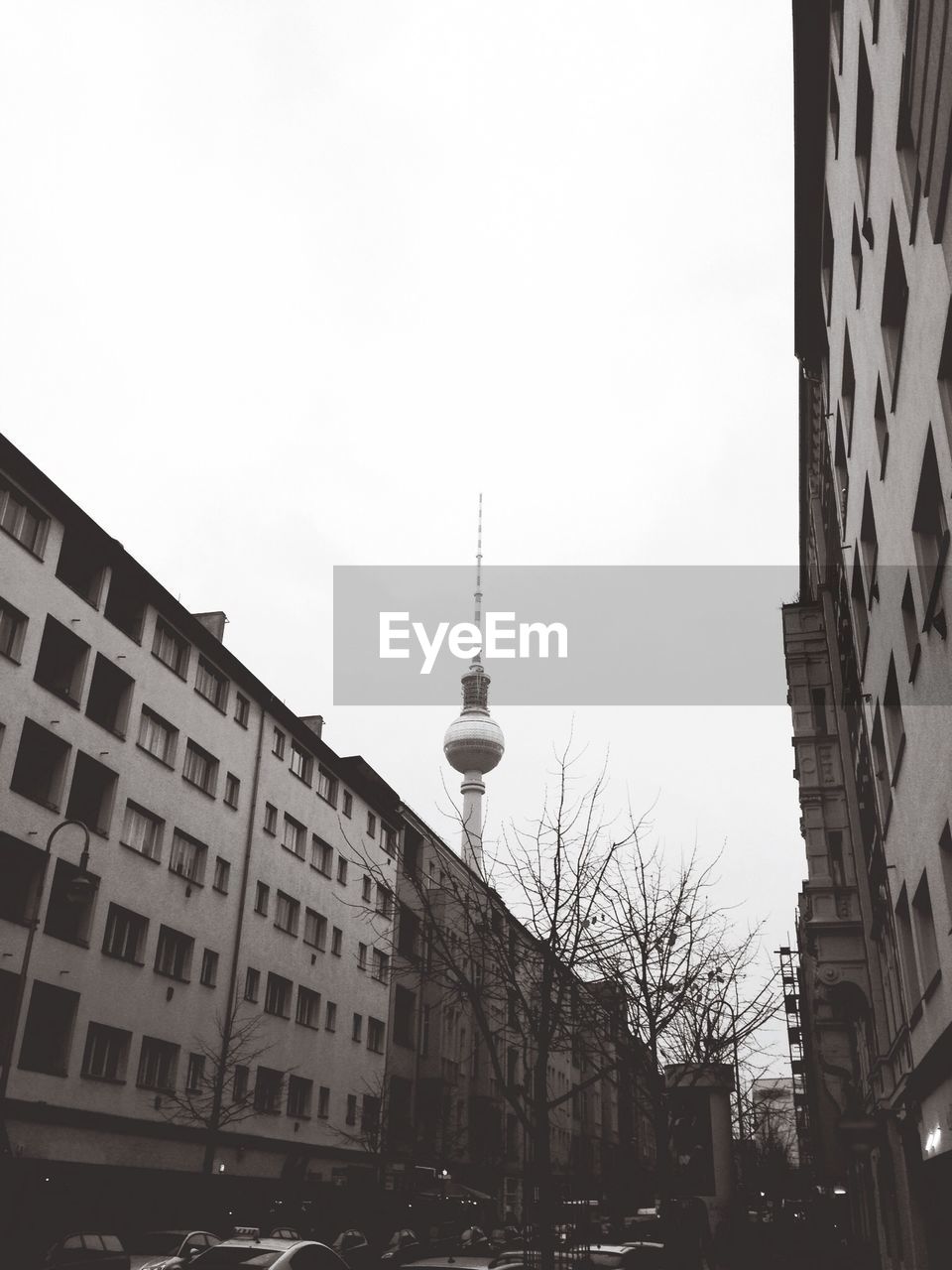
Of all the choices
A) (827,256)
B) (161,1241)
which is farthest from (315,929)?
(827,256)

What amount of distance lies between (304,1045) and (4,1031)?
64.7 feet

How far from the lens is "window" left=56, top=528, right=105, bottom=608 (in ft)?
110

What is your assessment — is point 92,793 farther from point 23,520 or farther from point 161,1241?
point 161,1241

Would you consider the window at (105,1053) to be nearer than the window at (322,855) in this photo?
Yes

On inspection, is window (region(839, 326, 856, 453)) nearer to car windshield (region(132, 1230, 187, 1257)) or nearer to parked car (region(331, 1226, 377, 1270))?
car windshield (region(132, 1230, 187, 1257))

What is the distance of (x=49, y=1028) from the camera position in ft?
98.3

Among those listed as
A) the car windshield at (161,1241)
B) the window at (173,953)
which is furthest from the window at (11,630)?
the car windshield at (161,1241)

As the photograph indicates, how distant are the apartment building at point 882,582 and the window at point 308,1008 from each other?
22.9 metres

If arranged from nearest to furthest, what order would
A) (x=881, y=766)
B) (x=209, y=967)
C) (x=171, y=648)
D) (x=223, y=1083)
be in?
(x=881, y=766)
(x=223, y=1083)
(x=209, y=967)
(x=171, y=648)

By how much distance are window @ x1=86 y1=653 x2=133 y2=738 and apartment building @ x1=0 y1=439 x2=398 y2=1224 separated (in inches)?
3.3

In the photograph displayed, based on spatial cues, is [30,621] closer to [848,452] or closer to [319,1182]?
[848,452]

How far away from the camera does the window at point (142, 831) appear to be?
34.6 metres

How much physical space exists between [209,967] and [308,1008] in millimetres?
9212

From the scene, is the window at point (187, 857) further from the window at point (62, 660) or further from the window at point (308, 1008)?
the window at point (308, 1008)
